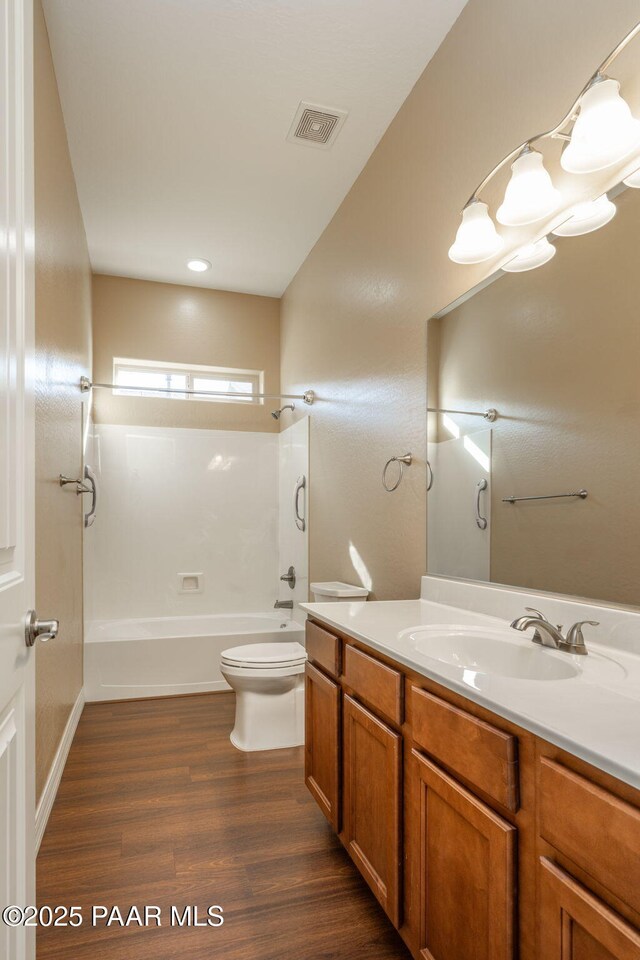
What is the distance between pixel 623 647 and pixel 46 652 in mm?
2013

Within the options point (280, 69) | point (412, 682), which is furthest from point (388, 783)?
point (280, 69)

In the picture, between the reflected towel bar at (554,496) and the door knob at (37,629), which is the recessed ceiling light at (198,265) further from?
the door knob at (37,629)

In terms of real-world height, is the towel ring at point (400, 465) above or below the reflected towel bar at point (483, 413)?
below

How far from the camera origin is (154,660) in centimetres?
359

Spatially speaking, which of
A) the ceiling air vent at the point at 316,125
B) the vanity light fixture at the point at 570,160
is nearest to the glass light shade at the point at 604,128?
the vanity light fixture at the point at 570,160

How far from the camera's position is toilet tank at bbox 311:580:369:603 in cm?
266

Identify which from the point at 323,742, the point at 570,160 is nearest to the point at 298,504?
the point at 323,742

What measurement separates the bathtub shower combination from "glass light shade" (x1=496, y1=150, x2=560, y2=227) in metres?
2.39

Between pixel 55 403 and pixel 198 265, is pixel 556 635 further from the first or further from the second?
pixel 198 265

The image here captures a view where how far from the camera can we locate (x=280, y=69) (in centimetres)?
227

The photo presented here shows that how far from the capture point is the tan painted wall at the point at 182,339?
421 cm

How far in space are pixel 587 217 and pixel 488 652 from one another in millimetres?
1141

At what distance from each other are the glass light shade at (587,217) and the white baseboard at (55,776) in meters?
2.51

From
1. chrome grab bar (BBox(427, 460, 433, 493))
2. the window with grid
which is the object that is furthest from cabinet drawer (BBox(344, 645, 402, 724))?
the window with grid
